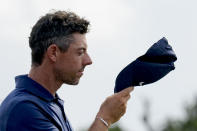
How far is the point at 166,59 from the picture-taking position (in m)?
7.77

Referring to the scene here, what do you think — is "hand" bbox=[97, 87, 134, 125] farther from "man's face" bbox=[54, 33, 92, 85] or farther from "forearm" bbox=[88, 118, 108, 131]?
"man's face" bbox=[54, 33, 92, 85]

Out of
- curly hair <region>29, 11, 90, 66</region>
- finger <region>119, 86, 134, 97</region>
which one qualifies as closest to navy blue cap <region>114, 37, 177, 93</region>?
finger <region>119, 86, 134, 97</region>

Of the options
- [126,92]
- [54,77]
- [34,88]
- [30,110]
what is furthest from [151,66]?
[30,110]

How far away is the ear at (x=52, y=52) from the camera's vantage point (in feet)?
24.6

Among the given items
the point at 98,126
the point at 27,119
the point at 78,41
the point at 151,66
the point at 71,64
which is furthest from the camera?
the point at 151,66

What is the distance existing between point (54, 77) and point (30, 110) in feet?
1.54

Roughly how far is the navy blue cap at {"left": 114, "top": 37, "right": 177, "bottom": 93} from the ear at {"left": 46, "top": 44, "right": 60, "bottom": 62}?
54 cm

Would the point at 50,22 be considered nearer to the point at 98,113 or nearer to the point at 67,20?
the point at 67,20

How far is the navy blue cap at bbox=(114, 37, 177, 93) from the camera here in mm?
7664

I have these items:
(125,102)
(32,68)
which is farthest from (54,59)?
(125,102)

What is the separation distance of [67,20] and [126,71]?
63 cm

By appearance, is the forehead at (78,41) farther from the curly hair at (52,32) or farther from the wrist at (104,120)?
the wrist at (104,120)

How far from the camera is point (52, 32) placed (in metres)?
7.58

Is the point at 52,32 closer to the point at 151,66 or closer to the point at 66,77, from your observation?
the point at 66,77
